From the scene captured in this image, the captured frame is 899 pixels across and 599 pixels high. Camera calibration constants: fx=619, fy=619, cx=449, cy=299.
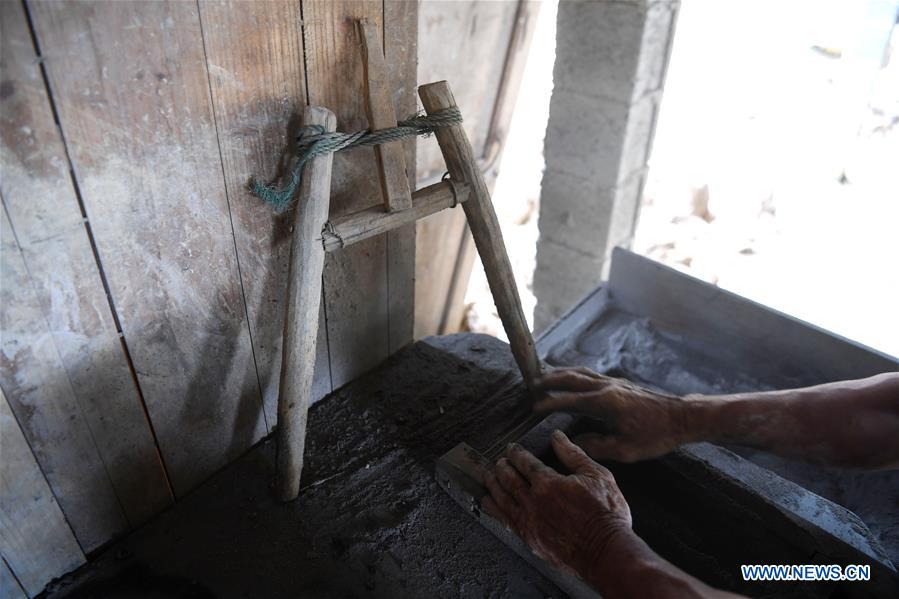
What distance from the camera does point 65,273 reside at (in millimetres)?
1205

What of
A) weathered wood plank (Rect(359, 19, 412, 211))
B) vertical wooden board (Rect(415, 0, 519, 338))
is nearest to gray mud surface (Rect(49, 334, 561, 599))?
weathered wood plank (Rect(359, 19, 412, 211))

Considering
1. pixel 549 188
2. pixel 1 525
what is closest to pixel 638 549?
pixel 1 525

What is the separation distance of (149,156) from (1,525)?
2.68 ft

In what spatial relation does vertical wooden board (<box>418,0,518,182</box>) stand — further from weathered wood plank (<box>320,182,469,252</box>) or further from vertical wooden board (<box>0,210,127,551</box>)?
vertical wooden board (<box>0,210,127,551</box>)

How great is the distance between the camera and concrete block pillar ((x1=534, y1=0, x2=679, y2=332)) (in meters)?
2.84

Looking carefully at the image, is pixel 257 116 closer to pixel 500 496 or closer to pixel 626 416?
pixel 500 496

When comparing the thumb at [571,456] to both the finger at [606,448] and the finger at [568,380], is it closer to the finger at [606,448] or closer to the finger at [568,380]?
the finger at [606,448]

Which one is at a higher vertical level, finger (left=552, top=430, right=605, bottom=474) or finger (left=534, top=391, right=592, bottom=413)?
finger (left=552, top=430, right=605, bottom=474)

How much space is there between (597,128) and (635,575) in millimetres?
2336

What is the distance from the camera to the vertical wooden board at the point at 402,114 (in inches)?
64.6

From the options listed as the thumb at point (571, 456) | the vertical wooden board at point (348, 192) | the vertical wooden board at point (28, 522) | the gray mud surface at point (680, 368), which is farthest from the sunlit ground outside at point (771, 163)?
the vertical wooden board at point (28, 522)

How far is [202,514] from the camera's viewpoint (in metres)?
1.60

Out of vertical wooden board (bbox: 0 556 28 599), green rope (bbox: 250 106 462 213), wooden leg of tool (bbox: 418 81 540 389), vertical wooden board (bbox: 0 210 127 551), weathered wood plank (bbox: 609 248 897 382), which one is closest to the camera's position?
vertical wooden board (bbox: 0 210 127 551)

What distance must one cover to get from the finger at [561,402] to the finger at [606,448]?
0.32ft
